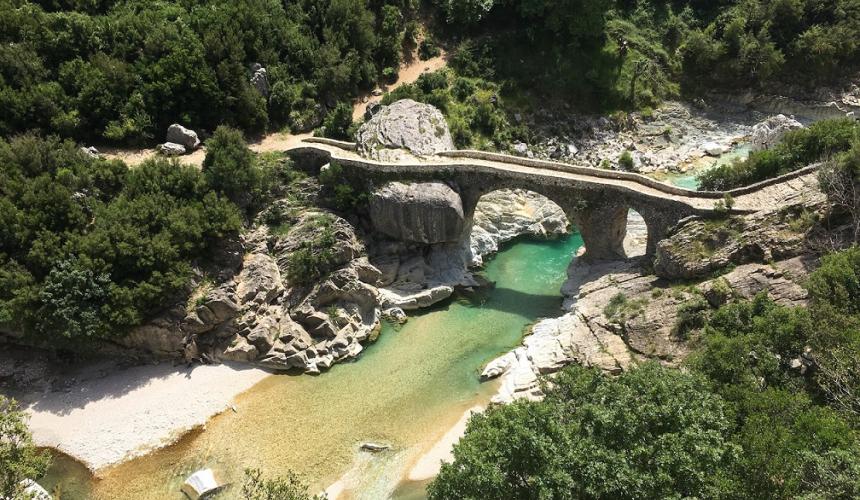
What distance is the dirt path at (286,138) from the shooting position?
40.2 metres

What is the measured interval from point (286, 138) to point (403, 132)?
10.4 m

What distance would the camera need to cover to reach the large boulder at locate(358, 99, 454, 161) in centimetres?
4100

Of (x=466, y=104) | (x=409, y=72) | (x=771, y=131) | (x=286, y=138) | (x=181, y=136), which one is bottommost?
(x=771, y=131)

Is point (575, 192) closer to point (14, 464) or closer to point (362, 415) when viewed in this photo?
point (362, 415)

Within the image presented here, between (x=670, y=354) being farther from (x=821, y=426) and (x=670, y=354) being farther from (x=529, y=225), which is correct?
(x=529, y=225)

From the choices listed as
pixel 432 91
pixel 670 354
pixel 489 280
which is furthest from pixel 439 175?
pixel 670 354

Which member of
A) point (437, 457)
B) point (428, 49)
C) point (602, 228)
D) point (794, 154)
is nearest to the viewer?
point (437, 457)

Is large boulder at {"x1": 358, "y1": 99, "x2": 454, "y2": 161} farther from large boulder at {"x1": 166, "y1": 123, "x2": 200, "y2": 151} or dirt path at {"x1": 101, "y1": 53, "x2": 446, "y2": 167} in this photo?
large boulder at {"x1": 166, "y1": 123, "x2": 200, "y2": 151}

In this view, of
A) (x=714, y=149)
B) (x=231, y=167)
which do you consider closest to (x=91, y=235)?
(x=231, y=167)

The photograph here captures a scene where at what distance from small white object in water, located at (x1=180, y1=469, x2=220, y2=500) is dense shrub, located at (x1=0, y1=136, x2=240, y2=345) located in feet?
34.5

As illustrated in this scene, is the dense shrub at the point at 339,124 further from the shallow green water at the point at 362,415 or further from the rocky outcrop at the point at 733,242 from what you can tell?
the rocky outcrop at the point at 733,242

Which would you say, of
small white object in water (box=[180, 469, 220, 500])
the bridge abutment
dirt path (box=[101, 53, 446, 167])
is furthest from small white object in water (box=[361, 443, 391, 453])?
dirt path (box=[101, 53, 446, 167])

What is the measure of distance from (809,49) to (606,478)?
55.7 metres

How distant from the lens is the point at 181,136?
1628 inches
